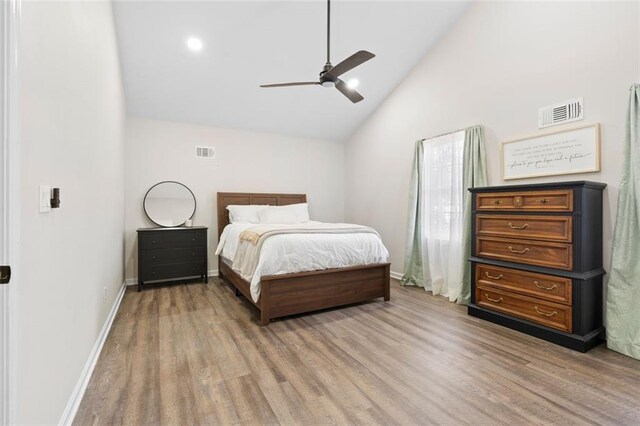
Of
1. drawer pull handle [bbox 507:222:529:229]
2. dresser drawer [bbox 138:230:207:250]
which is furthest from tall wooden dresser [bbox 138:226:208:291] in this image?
drawer pull handle [bbox 507:222:529:229]

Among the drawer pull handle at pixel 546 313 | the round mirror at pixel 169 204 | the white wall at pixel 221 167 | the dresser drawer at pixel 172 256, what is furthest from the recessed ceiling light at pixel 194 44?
the drawer pull handle at pixel 546 313

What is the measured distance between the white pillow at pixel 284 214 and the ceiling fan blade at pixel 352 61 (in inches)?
100

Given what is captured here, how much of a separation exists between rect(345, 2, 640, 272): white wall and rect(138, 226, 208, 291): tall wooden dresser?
111 inches

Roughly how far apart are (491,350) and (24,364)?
2.74 meters

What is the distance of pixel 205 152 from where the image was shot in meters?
4.87

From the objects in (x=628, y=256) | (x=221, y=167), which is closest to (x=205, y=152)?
(x=221, y=167)

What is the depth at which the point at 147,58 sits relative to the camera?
138 inches

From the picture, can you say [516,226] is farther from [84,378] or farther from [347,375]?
[84,378]

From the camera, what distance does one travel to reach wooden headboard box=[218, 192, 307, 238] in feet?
16.0

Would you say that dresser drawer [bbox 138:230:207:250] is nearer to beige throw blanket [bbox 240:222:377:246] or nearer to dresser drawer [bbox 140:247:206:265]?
dresser drawer [bbox 140:247:206:265]

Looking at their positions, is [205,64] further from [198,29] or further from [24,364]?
[24,364]

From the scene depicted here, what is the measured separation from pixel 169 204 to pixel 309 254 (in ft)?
8.80

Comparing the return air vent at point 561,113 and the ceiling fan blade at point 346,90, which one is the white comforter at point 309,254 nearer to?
the ceiling fan blade at point 346,90

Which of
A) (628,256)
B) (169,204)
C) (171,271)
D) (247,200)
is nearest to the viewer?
(628,256)
